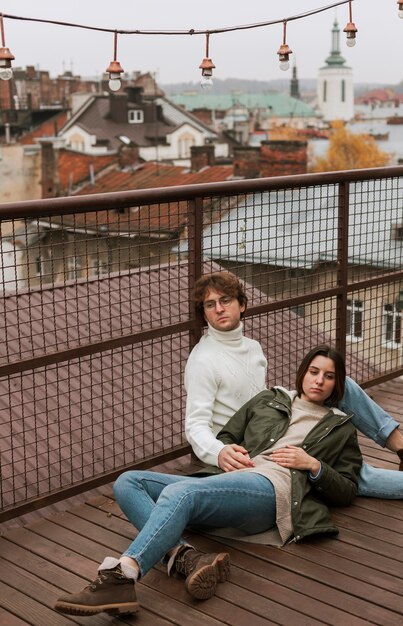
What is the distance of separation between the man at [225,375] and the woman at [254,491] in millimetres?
120

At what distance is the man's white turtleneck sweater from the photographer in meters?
3.94

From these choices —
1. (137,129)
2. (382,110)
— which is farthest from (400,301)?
(382,110)

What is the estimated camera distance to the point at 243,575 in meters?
3.38

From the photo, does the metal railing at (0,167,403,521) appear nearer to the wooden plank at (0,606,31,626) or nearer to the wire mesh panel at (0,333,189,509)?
the wire mesh panel at (0,333,189,509)

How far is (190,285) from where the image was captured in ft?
14.5

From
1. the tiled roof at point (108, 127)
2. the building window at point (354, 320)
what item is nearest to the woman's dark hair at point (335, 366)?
the building window at point (354, 320)

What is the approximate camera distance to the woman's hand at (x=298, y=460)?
141 inches

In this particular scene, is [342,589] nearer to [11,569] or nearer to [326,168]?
[11,569]

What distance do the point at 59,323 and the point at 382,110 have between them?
10593 cm

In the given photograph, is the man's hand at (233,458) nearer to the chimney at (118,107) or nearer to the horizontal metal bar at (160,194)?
the horizontal metal bar at (160,194)

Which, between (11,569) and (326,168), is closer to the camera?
(11,569)

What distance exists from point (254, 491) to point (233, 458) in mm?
206

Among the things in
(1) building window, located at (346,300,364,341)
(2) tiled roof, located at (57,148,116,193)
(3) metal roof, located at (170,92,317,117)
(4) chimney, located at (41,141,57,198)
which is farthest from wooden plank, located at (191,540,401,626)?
(3) metal roof, located at (170,92,317,117)

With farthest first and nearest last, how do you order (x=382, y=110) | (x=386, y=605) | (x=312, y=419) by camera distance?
(x=382, y=110) < (x=312, y=419) < (x=386, y=605)
